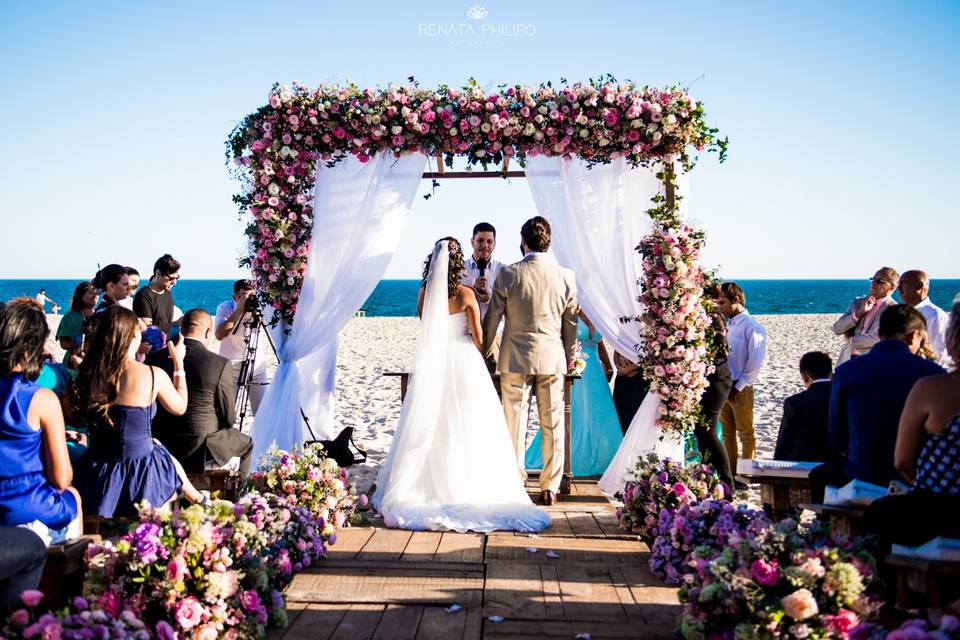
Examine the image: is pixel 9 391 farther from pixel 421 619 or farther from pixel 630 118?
pixel 630 118

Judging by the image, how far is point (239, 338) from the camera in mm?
7480

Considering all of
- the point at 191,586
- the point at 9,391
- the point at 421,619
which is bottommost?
the point at 421,619

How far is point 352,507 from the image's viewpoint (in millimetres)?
5551

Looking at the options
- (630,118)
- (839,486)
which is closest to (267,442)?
(630,118)

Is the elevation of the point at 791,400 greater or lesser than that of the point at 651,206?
lesser

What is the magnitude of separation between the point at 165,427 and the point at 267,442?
62.7 inches

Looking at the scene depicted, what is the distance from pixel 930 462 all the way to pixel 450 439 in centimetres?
328

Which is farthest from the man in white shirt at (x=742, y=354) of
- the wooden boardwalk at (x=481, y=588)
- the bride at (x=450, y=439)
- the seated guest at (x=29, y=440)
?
the seated guest at (x=29, y=440)

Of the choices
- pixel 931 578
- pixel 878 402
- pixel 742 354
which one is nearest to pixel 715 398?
pixel 742 354

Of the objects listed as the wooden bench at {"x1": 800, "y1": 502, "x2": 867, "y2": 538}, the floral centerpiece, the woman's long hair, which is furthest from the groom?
the floral centerpiece

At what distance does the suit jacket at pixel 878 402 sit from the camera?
3771 millimetres

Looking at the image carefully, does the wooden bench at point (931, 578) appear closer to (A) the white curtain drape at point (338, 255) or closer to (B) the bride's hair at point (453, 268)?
(B) the bride's hair at point (453, 268)

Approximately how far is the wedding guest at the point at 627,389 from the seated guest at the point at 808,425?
1923 millimetres

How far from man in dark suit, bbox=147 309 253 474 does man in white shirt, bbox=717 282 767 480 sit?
13.2 ft
